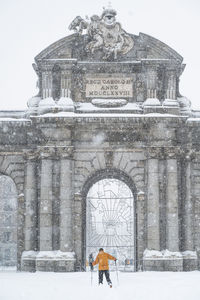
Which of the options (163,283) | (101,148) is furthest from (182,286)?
(101,148)

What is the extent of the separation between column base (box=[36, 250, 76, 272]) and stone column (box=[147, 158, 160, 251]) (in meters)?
3.54

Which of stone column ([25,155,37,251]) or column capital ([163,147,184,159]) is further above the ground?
column capital ([163,147,184,159])

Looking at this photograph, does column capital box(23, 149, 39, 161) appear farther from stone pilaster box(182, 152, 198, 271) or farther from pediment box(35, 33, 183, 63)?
stone pilaster box(182, 152, 198, 271)

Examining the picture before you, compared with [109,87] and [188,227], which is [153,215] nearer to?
[188,227]

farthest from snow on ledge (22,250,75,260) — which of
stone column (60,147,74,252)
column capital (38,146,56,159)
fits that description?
column capital (38,146,56,159)

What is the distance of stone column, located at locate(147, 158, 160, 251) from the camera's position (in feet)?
79.6

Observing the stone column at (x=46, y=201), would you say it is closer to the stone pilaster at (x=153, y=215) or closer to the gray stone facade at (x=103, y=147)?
the gray stone facade at (x=103, y=147)

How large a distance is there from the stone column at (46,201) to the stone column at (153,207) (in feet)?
14.5

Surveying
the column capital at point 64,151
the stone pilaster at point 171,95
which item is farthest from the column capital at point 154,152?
the column capital at point 64,151

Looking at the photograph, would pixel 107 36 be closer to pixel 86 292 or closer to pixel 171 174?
pixel 171 174

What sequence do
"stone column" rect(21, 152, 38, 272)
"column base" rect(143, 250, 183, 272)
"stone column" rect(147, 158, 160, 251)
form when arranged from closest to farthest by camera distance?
"column base" rect(143, 250, 183, 272)
"stone column" rect(147, 158, 160, 251)
"stone column" rect(21, 152, 38, 272)


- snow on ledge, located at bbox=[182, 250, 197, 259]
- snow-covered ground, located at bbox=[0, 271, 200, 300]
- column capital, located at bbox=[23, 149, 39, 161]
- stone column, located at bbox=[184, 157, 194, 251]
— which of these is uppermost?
column capital, located at bbox=[23, 149, 39, 161]

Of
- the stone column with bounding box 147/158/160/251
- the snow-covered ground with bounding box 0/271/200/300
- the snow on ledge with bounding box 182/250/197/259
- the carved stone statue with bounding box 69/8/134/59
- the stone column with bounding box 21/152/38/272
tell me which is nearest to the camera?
the snow-covered ground with bounding box 0/271/200/300

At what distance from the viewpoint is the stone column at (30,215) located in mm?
24766
